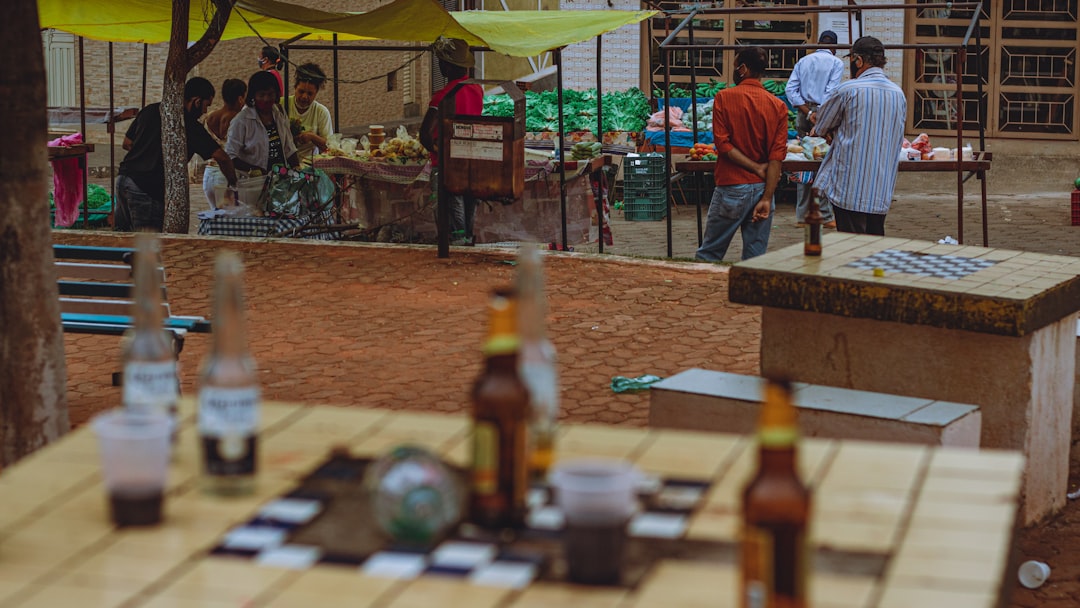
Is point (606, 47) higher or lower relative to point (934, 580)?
higher

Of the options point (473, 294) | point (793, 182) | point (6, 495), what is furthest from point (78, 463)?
point (793, 182)

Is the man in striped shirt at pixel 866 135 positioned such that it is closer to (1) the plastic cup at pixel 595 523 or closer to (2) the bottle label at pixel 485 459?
(2) the bottle label at pixel 485 459

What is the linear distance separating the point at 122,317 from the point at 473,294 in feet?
Result: 11.0

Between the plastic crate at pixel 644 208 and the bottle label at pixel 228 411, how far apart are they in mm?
13570

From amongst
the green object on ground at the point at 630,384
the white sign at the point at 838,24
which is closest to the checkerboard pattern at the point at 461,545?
the green object on ground at the point at 630,384

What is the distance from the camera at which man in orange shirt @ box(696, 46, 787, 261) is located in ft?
32.4

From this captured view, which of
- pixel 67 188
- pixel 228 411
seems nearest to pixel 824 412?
pixel 228 411

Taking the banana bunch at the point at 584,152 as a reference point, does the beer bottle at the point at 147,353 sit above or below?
below

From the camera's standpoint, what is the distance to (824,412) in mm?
5223

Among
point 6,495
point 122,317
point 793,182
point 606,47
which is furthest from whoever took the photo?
point 606,47

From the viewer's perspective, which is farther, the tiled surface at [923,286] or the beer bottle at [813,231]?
the beer bottle at [813,231]

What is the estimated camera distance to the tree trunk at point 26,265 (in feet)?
16.1

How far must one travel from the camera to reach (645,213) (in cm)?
1609

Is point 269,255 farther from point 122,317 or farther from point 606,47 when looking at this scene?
point 606,47
